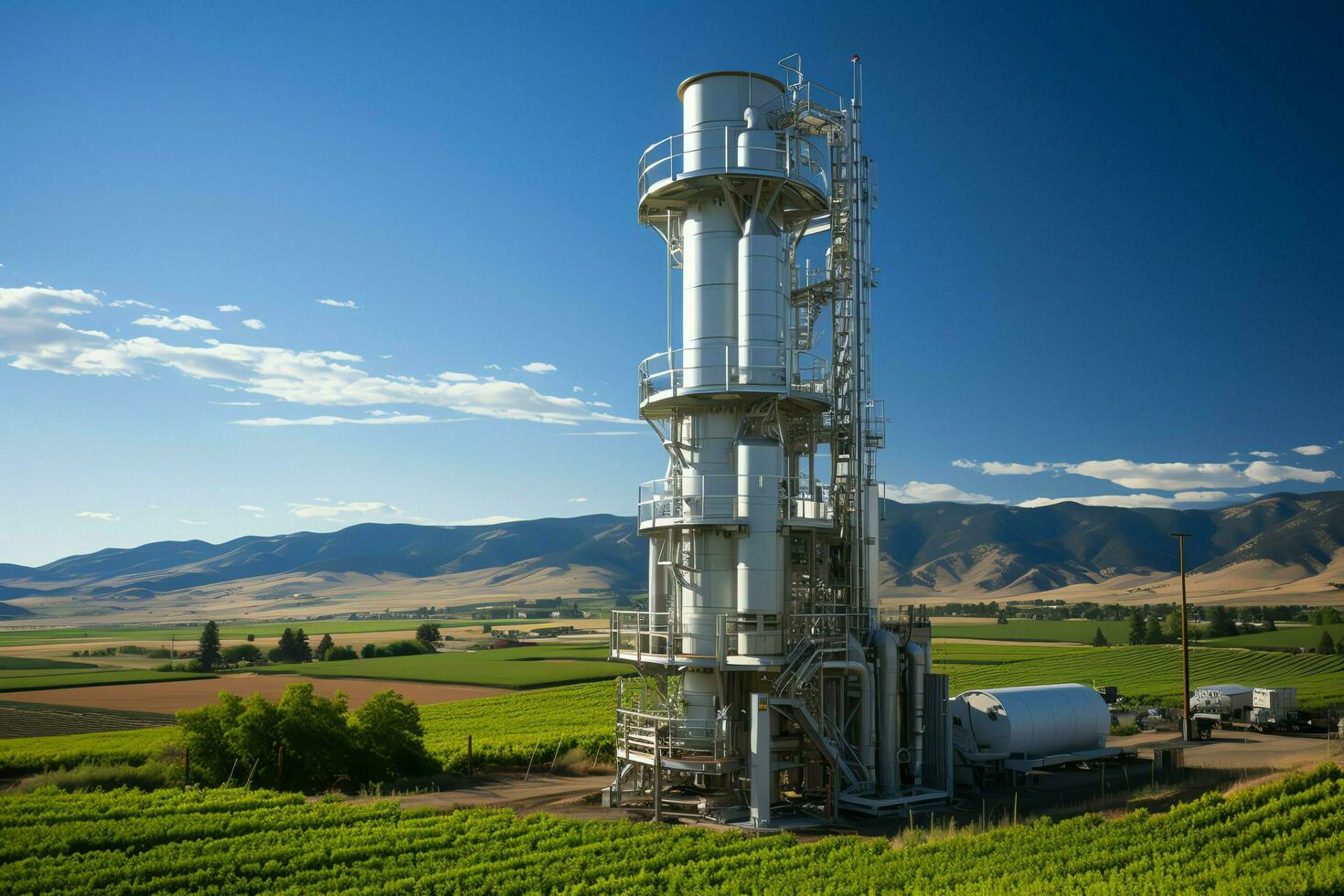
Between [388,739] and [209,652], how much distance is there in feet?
257

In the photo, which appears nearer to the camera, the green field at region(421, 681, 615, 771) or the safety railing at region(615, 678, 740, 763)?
the safety railing at region(615, 678, 740, 763)

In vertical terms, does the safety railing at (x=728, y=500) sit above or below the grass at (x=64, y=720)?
above

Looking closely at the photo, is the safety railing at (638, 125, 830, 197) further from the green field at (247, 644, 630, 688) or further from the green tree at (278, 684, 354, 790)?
the green field at (247, 644, 630, 688)

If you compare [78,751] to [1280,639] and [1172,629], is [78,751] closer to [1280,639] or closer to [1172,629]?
[1280,639]

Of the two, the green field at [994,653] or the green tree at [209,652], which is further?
the green tree at [209,652]

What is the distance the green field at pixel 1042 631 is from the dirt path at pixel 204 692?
82.6 metres

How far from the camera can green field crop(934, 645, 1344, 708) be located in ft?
221

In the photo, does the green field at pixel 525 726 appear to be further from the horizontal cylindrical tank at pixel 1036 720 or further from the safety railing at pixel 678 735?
the horizontal cylindrical tank at pixel 1036 720

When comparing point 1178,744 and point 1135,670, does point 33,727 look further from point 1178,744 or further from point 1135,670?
point 1135,670

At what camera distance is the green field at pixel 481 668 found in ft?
283

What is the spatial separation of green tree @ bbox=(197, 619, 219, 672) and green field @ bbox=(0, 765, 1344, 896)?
81494 mm

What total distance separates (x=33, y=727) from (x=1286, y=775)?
5936 centimetres

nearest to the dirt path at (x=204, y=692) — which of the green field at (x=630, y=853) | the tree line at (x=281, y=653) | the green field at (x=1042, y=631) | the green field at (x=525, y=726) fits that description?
the green field at (x=525, y=726)

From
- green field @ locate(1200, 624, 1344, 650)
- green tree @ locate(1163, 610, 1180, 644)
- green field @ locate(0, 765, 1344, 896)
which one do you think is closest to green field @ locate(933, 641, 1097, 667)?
green field @ locate(1200, 624, 1344, 650)
